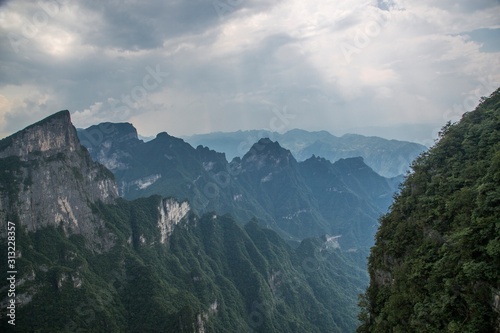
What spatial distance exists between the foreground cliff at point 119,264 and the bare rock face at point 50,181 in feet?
1.01

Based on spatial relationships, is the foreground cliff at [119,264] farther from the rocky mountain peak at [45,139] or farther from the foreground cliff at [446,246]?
the foreground cliff at [446,246]

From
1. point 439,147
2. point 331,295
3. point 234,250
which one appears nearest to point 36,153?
point 234,250

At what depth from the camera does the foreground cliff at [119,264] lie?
81.8 metres

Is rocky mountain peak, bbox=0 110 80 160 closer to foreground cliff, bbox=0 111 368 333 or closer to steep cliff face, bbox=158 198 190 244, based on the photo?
foreground cliff, bbox=0 111 368 333

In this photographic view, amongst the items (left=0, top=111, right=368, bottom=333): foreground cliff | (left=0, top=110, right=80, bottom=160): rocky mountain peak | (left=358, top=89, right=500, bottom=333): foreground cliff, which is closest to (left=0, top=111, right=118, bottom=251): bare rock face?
(left=0, top=110, right=80, bottom=160): rocky mountain peak

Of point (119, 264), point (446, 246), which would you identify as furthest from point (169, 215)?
point (446, 246)

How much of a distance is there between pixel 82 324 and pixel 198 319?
2730cm

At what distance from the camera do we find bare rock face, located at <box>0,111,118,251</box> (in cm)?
9181

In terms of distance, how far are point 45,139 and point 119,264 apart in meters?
43.6

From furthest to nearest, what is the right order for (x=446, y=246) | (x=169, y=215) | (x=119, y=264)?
1. (x=169, y=215)
2. (x=119, y=264)
3. (x=446, y=246)

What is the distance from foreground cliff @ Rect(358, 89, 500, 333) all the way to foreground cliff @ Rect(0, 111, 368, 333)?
67758mm

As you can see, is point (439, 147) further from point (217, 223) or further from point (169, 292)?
point (217, 223)

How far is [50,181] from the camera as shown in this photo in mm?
100875

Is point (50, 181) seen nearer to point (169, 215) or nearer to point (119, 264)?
point (119, 264)
